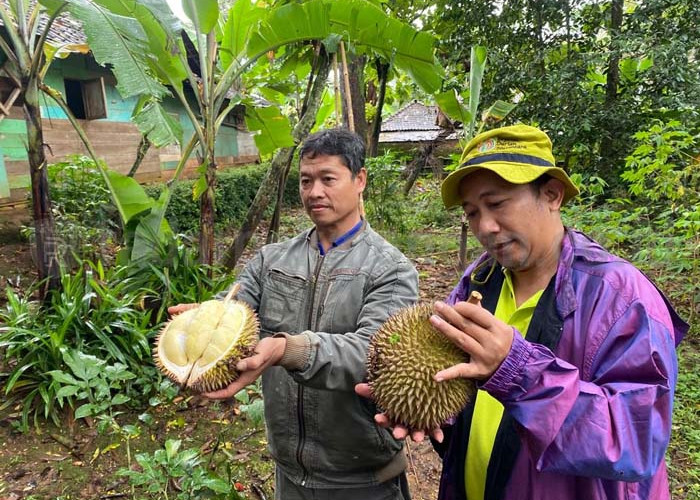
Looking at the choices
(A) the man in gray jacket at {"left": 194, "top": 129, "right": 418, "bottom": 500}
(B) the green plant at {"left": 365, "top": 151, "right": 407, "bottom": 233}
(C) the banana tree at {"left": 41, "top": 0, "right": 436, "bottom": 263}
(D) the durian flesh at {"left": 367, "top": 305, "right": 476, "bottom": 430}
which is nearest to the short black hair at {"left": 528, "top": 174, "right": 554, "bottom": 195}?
(D) the durian flesh at {"left": 367, "top": 305, "right": 476, "bottom": 430}

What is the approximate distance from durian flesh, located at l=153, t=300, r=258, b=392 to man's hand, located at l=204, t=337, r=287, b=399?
0.02 metres

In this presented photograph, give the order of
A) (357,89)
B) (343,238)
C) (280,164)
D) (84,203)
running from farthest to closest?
(357,89) → (84,203) → (280,164) → (343,238)

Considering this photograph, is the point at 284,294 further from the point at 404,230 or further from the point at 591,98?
the point at 591,98

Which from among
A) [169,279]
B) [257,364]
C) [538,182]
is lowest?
[169,279]

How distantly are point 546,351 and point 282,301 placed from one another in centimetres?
101

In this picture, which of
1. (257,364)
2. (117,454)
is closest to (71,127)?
(117,454)

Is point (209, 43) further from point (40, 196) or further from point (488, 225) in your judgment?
point (488, 225)

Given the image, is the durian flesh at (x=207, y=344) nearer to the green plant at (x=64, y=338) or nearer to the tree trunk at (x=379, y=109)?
the green plant at (x=64, y=338)

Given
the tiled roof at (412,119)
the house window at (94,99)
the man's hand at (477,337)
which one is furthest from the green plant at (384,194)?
the tiled roof at (412,119)

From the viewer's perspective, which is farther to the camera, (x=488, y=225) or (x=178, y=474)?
(x=178, y=474)

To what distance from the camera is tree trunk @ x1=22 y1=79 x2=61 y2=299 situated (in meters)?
3.32

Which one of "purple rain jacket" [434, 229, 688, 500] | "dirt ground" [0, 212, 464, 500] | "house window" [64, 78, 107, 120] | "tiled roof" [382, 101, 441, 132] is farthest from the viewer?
"tiled roof" [382, 101, 441, 132]

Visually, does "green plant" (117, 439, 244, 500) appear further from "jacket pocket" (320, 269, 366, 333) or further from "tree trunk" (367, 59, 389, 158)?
"tree trunk" (367, 59, 389, 158)

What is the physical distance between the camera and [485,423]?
4.36ft
